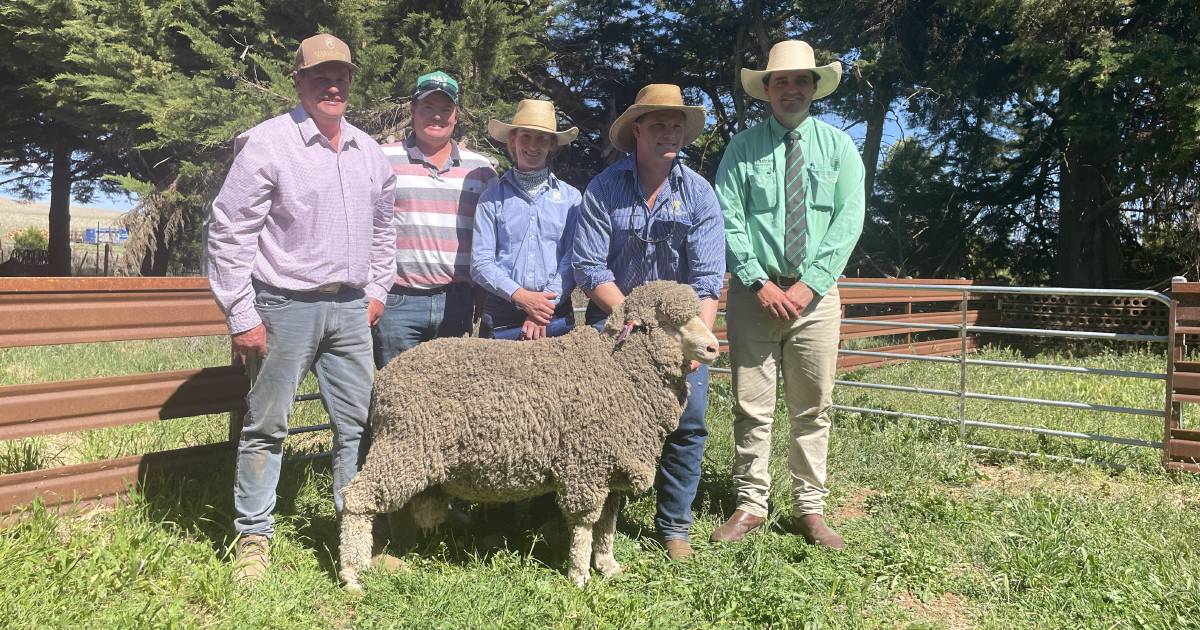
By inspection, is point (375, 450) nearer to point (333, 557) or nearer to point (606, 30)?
point (333, 557)

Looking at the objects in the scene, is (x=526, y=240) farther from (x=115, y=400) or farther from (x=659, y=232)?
(x=115, y=400)

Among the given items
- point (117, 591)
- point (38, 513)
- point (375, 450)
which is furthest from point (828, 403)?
point (38, 513)

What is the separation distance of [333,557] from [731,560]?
1.92 meters

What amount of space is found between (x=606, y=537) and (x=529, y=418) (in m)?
0.71

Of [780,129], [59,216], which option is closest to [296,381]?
[780,129]

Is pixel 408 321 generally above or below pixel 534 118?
below

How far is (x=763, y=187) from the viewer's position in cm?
401

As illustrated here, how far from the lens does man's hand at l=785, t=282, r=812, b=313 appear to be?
3924 mm

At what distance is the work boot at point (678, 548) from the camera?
385 centimetres

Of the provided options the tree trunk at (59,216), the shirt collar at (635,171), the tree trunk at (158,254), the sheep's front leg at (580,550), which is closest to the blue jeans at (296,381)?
the sheep's front leg at (580,550)

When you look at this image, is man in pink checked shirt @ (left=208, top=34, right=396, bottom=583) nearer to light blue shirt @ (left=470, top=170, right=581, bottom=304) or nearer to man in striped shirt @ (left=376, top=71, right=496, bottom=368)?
man in striped shirt @ (left=376, top=71, right=496, bottom=368)

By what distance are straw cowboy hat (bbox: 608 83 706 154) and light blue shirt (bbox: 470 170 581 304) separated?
1.48ft

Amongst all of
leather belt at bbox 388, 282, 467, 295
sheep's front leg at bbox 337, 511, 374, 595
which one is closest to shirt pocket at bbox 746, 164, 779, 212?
leather belt at bbox 388, 282, 467, 295

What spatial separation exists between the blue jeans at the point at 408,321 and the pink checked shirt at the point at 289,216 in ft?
1.64
